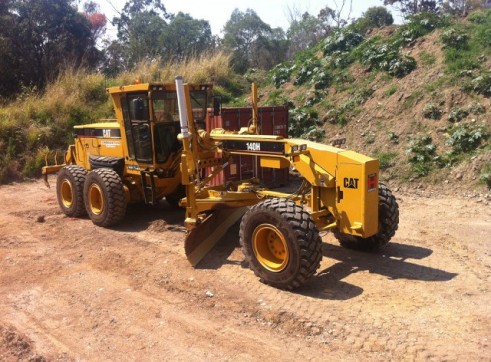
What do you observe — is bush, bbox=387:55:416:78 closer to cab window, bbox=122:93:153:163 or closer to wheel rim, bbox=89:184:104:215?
cab window, bbox=122:93:153:163

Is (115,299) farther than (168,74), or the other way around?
(168,74)

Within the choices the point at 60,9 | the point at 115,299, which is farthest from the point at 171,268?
the point at 60,9

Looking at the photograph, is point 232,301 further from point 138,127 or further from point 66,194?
point 66,194

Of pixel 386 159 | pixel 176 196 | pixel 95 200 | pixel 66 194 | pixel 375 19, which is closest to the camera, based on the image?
pixel 95 200

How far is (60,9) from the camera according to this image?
2053cm

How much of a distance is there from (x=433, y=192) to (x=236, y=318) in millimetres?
6364

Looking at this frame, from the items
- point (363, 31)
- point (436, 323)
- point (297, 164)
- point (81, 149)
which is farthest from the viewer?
point (363, 31)

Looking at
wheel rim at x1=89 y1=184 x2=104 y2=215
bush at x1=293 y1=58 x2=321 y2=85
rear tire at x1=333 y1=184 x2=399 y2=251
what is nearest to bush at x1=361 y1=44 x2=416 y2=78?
bush at x1=293 y1=58 x2=321 y2=85

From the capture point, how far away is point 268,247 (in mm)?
5500

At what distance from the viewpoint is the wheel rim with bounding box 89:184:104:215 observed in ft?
26.4

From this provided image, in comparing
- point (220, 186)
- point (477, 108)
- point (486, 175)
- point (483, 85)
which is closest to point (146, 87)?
point (220, 186)

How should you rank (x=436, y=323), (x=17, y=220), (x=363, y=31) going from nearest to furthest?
(x=436, y=323)
(x=17, y=220)
(x=363, y=31)

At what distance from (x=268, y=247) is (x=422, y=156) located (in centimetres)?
629

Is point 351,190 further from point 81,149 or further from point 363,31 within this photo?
point 363,31
